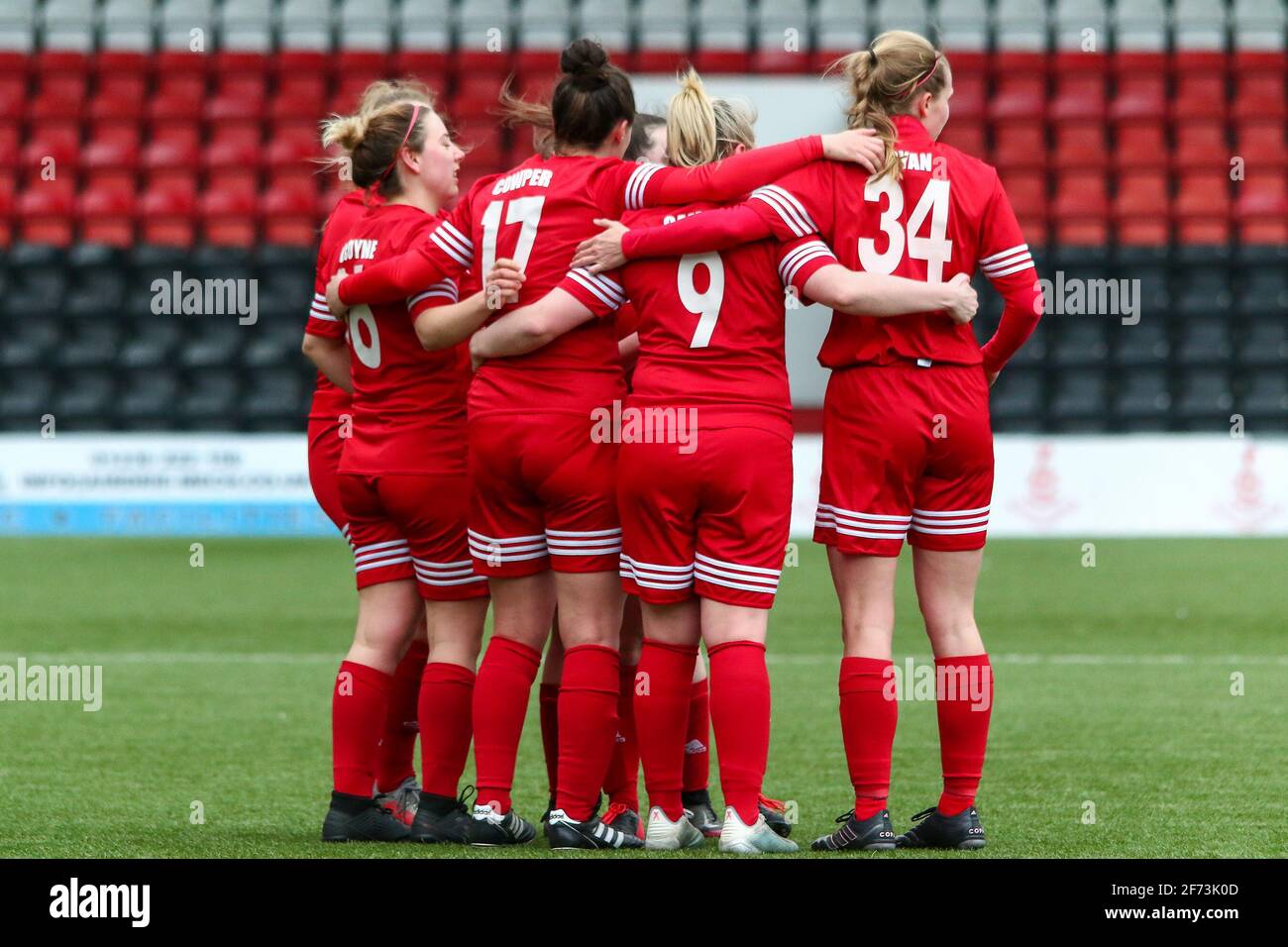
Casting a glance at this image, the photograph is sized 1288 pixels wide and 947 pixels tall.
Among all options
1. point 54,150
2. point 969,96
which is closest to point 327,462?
point 969,96

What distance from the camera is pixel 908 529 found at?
401 cm

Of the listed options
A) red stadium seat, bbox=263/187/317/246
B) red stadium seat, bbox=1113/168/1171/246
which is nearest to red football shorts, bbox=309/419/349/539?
red stadium seat, bbox=263/187/317/246

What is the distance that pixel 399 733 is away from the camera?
4.58 meters

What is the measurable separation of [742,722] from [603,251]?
107 centimetres

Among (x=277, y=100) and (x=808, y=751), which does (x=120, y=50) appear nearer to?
(x=277, y=100)

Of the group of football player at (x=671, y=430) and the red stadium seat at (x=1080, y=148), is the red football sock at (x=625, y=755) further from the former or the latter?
the red stadium seat at (x=1080, y=148)

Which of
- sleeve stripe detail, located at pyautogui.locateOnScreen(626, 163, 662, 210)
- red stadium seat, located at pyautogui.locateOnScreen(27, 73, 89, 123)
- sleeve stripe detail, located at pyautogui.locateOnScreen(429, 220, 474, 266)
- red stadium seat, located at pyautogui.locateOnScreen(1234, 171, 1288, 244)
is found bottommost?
sleeve stripe detail, located at pyautogui.locateOnScreen(429, 220, 474, 266)

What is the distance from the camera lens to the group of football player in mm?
3848

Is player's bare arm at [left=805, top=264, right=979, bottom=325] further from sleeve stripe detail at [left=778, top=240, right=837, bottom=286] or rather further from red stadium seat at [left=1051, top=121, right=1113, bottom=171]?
red stadium seat at [left=1051, top=121, right=1113, bottom=171]

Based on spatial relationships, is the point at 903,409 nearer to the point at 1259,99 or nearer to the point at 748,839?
the point at 748,839

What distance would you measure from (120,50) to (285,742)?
44.9ft

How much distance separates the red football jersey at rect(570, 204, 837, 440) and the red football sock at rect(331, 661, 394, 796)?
949 mm

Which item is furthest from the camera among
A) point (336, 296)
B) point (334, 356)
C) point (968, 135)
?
point (968, 135)

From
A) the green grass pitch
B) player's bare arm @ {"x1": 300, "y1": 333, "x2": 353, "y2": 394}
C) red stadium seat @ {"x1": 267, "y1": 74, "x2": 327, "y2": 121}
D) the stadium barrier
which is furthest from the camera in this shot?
red stadium seat @ {"x1": 267, "y1": 74, "x2": 327, "y2": 121}
